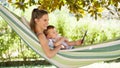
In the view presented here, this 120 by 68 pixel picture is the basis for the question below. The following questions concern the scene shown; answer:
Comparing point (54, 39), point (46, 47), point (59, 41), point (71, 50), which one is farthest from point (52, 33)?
point (46, 47)

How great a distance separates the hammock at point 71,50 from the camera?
3.71 m

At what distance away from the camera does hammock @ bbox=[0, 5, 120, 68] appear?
3709 millimetres

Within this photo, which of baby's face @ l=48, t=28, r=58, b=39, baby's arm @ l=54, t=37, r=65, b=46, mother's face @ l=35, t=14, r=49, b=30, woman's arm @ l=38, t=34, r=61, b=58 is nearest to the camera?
woman's arm @ l=38, t=34, r=61, b=58

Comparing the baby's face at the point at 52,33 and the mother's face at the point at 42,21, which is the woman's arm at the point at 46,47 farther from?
the baby's face at the point at 52,33

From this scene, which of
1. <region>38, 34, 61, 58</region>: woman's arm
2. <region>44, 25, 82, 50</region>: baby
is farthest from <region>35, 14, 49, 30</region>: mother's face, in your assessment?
<region>44, 25, 82, 50</region>: baby

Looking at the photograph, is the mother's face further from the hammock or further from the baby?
the baby

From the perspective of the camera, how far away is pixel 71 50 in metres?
3.73

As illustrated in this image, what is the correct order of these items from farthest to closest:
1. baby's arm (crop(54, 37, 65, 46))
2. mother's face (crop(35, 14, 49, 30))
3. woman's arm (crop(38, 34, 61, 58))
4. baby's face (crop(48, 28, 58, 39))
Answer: baby's face (crop(48, 28, 58, 39)) < baby's arm (crop(54, 37, 65, 46)) < mother's face (crop(35, 14, 49, 30)) < woman's arm (crop(38, 34, 61, 58))

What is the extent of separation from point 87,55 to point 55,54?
1.29 feet

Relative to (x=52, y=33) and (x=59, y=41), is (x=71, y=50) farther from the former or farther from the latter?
(x=52, y=33)

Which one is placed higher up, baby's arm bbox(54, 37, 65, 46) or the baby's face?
the baby's face

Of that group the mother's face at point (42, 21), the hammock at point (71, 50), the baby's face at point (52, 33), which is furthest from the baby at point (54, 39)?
the mother's face at point (42, 21)

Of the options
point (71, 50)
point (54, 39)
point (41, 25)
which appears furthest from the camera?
point (54, 39)

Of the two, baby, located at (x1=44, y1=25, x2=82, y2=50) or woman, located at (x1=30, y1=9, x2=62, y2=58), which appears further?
baby, located at (x1=44, y1=25, x2=82, y2=50)
